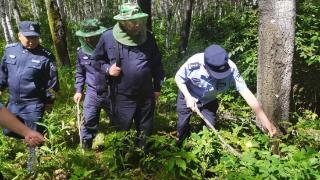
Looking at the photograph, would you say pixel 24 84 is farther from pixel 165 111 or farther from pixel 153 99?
pixel 165 111

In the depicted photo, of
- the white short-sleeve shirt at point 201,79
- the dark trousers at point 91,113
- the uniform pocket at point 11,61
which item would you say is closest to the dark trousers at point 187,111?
the white short-sleeve shirt at point 201,79

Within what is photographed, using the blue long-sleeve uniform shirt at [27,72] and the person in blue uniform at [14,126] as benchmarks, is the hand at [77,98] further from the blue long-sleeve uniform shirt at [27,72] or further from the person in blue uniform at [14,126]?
the person in blue uniform at [14,126]

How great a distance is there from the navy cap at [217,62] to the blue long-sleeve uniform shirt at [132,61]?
2.57ft

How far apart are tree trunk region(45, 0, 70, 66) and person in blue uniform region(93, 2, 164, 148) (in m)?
6.53

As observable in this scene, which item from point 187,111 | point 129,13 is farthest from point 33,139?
point 187,111

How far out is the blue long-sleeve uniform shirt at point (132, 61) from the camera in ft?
15.4

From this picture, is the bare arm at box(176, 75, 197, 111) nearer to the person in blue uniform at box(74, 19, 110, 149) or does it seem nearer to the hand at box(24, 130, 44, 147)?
the person in blue uniform at box(74, 19, 110, 149)

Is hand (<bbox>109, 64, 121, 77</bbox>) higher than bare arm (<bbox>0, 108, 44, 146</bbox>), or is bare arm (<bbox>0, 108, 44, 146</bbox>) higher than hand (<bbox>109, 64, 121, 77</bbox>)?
bare arm (<bbox>0, 108, 44, 146</bbox>)

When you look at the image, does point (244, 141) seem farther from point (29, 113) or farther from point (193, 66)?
point (29, 113)

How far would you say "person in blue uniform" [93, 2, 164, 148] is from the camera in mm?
4594

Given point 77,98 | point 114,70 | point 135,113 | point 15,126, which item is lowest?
point 77,98

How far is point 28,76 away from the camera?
5270mm

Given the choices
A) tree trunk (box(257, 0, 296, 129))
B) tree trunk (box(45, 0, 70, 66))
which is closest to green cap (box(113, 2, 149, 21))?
tree trunk (box(257, 0, 296, 129))

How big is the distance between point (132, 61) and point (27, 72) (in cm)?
155
